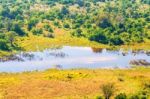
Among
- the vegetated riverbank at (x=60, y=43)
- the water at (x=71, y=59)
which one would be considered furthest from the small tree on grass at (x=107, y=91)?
the vegetated riverbank at (x=60, y=43)

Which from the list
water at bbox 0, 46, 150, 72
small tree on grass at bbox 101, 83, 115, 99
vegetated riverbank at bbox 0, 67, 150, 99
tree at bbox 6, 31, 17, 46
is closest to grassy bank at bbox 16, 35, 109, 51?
tree at bbox 6, 31, 17, 46

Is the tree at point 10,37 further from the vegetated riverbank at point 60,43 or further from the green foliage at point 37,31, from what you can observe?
the green foliage at point 37,31

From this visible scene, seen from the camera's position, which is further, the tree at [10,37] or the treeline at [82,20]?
the treeline at [82,20]

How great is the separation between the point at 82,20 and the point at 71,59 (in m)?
26.9

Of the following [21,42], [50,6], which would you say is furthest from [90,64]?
[50,6]

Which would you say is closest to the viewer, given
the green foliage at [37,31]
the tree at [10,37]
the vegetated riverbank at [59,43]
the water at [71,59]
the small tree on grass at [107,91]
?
the small tree on grass at [107,91]

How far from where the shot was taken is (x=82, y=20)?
103188 mm

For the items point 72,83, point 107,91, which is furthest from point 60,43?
point 107,91

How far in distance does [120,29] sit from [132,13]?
19.3m

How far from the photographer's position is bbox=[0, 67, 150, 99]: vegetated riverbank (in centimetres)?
5925

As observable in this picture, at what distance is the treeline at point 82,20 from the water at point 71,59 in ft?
19.4

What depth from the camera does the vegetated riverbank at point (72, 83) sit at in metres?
59.2

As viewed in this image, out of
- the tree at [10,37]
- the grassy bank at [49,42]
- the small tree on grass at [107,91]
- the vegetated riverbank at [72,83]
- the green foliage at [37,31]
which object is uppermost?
the small tree on grass at [107,91]

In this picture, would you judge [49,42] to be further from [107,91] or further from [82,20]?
[107,91]
